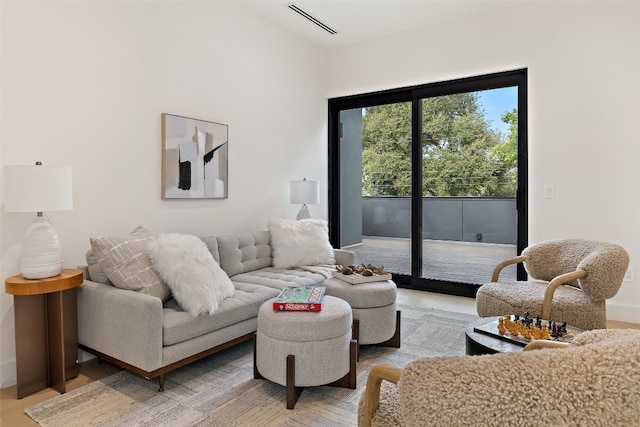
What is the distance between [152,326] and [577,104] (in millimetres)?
4040

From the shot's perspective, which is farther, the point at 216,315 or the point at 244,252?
A: the point at 244,252

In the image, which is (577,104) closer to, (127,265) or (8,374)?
(127,265)

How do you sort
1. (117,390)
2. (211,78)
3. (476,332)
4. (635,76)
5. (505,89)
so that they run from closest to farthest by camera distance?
1. (476,332)
2. (117,390)
3. (635,76)
4. (211,78)
5. (505,89)

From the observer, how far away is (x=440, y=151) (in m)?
4.55

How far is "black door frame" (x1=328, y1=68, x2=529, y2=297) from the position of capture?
13.2 feet

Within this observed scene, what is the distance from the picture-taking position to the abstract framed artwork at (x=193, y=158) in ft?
10.8

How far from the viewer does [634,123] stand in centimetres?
342

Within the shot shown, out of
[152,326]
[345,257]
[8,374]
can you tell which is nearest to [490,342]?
[152,326]

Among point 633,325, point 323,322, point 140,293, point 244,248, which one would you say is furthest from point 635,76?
point 140,293

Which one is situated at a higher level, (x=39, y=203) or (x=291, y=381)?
(x=39, y=203)

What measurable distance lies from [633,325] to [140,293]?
4005mm

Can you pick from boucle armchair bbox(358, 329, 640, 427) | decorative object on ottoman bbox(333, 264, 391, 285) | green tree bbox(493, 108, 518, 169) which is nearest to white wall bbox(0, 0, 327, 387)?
decorative object on ottoman bbox(333, 264, 391, 285)

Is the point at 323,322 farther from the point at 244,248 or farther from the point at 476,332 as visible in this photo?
the point at 244,248

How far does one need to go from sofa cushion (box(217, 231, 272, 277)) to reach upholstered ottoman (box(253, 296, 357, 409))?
1.25 meters
